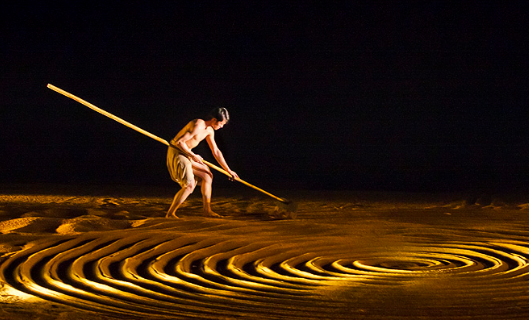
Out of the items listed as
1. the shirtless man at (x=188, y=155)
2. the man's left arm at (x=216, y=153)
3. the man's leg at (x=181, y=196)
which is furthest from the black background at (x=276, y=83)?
the man's leg at (x=181, y=196)

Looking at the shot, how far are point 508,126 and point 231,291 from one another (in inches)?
470

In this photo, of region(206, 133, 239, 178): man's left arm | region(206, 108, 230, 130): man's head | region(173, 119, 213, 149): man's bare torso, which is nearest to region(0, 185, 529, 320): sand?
region(206, 133, 239, 178): man's left arm

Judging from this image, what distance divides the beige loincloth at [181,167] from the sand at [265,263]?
466 millimetres

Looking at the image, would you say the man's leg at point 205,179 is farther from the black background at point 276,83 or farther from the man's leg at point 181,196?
the black background at point 276,83

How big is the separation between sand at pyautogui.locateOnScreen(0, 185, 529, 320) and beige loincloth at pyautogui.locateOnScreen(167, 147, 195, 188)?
466 mm

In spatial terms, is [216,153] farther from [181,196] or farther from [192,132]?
[181,196]

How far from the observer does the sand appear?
320cm

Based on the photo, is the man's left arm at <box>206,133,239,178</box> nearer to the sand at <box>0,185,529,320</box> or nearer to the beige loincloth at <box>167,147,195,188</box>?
the beige loincloth at <box>167,147,195,188</box>

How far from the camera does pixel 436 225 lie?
6227mm

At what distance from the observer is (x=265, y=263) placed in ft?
14.5

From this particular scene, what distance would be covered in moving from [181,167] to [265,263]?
2.23 m

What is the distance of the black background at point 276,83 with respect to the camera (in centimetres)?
1340

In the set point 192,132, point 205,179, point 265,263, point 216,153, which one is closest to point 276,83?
point 216,153

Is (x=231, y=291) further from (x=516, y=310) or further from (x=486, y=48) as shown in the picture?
(x=486, y=48)
